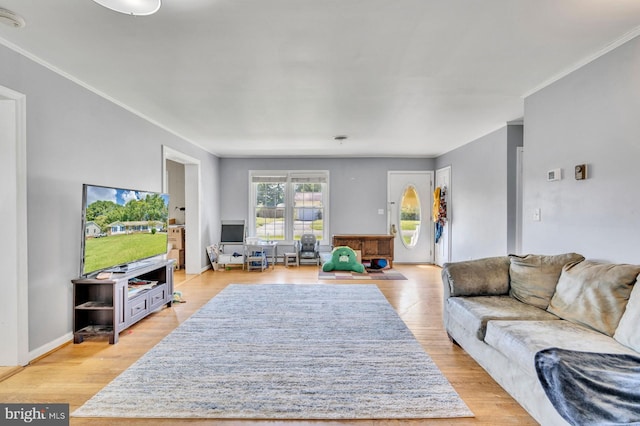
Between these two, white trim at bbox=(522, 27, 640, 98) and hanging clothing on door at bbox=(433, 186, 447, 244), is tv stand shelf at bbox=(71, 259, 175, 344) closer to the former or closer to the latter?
white trim at bbox=(522, 27, 640, 98)

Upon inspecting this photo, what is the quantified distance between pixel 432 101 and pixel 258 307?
322 cm

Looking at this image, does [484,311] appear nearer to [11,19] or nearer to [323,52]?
[323,52]

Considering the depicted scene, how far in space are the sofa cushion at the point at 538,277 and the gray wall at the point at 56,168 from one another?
13.4ft

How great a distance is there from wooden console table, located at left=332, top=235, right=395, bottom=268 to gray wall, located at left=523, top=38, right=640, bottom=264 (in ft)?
10.9

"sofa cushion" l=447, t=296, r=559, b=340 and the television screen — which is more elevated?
the television screen

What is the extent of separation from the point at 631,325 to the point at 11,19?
4284 mm

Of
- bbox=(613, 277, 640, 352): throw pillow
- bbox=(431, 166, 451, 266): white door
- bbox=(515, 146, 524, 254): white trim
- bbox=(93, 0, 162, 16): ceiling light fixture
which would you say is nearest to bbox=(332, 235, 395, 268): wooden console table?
bbox=(431, 166, 451, 266): white door

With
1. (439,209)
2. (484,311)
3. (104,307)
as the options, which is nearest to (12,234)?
(104,307)

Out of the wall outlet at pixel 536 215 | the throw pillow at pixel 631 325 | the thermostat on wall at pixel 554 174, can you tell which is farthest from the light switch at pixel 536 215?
the throw pillow at pixel 631 325

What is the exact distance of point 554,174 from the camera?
300 centimetres

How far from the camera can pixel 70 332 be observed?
2955 millimetres

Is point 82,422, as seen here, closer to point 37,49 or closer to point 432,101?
point 37,49

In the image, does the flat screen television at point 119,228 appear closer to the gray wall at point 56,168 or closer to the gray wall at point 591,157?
the gray wall at point 56,168

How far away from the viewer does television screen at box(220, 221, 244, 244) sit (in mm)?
6795
